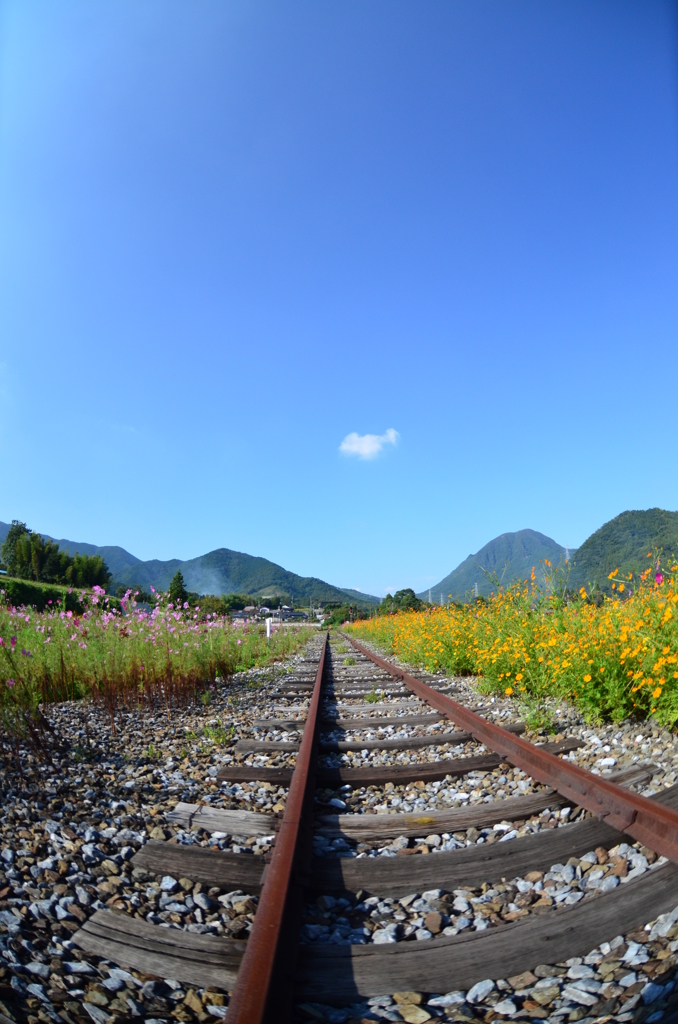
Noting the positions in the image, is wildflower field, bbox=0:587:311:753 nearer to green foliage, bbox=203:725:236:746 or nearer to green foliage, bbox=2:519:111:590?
green foliage, bbox=203:725:236:746

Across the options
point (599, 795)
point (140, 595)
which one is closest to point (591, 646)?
point (599, 795)

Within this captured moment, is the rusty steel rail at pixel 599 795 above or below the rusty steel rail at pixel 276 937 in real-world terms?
above

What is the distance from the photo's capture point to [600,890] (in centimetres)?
195

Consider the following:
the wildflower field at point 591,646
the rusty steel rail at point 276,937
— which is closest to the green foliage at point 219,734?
the rusty steel rail at point 276,937

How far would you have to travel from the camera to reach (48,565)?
82125mm

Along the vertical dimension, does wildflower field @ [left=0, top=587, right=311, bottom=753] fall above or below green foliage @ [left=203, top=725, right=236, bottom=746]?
above

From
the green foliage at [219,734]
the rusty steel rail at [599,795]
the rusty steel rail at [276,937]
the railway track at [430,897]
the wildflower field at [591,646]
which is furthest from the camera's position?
the green foliage at [219,734]

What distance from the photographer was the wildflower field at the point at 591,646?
12.4 ft

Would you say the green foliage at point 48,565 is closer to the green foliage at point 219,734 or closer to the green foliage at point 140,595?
the green foliage at point 140,595

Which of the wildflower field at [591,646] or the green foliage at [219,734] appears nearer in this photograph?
the wildflower field at [591,646]

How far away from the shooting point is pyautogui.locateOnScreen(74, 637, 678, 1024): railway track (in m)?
1.47

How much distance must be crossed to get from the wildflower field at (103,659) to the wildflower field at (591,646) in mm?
3318

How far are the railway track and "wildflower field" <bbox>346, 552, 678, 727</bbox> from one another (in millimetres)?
1012

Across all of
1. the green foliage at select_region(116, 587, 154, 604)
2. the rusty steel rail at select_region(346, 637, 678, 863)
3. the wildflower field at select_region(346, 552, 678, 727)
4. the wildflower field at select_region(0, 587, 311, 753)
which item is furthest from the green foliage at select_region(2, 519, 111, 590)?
the rusty steel rail at select_region(346, 637, 678, 863)
